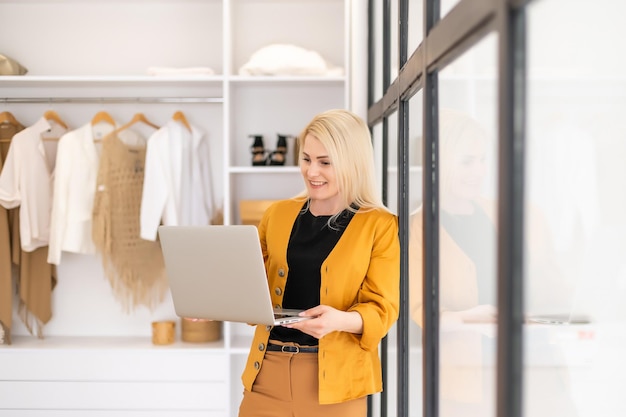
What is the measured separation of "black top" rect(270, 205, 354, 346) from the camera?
1960 mm

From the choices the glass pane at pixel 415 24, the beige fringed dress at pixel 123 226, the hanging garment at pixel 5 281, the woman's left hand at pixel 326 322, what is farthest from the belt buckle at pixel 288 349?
the hanging garment at pixel 5 281

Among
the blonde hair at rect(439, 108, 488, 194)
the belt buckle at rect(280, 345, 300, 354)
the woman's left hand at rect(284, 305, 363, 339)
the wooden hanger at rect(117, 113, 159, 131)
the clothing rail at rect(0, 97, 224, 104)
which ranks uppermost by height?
the clothing rail at rect(0, 97, 224, 104)

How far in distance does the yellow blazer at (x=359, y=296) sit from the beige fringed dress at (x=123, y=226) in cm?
167

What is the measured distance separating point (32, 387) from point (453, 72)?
2.68 metres

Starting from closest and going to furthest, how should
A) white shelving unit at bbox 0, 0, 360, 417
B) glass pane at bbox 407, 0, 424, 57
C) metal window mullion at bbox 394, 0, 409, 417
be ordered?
glass pane at bbox 407, 0, 424, 57
metal window mullion at bbox 394, 0, 409, 417
white shelving unit at bbox 0, 0, 360, 417

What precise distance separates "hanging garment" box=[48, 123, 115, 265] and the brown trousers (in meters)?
1.73

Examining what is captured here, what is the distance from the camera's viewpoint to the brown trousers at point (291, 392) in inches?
75.5

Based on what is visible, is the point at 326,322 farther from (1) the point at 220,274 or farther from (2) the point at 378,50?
(2) the point at 378,50

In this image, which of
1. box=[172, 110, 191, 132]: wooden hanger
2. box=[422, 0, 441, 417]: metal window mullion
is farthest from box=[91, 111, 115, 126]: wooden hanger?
box=[422, 0, 441, 417]: metal window mullion

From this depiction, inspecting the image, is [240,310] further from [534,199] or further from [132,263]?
[132,263]

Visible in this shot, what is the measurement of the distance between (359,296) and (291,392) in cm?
29

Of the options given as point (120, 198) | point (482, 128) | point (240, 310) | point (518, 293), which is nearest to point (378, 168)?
point (240, 310)

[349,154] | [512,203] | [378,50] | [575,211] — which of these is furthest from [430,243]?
[378,50]

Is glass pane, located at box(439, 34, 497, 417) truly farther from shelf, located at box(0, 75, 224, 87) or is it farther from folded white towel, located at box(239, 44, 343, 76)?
shelf, located at box(0, 75, 224, 87)
